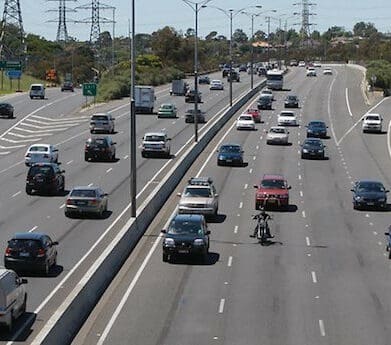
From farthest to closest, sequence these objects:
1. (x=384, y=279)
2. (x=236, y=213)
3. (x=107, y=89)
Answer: (x=107, y=89) → (x=236, y=213) → (x=384, y=279)

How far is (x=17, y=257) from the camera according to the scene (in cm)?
2944

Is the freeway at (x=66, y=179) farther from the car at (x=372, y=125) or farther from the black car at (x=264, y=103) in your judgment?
the car at (x=372, y=125)

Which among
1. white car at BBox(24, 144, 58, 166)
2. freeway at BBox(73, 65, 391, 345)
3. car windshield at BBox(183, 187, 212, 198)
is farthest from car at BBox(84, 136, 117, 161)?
car windshield at BBox(183, 187, 212, 198)

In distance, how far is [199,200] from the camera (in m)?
42.5

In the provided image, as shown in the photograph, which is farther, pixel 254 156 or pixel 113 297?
pixel 254 156

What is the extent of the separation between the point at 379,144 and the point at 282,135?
276 inches

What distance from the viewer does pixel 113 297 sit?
2822 cm

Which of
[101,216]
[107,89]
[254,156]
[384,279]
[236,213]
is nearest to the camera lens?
[384,279]

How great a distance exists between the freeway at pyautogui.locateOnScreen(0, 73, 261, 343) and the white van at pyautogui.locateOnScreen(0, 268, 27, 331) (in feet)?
1.00

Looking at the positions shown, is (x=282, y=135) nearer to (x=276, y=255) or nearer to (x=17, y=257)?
(x=276, y=255)

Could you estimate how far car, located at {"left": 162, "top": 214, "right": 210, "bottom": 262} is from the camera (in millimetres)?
33281

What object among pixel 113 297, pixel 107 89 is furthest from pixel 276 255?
pixel 107 89

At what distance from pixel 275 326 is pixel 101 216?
56.4 ft

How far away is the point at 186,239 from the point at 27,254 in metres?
5.90
